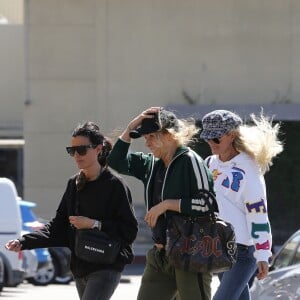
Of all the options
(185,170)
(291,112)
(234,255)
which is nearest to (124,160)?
(185,170)

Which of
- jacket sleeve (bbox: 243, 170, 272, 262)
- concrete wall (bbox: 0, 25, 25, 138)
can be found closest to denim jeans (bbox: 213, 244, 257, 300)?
jacket sleeve (bbox: 243, 170, 272, 262)

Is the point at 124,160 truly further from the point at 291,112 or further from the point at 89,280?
the point at 291,112

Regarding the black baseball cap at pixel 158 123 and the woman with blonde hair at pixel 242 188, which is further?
the woman with blonde hair at pixel 242 188

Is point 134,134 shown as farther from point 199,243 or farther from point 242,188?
point 242,188

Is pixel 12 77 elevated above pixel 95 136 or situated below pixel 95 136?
below

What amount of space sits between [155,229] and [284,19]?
850 inches

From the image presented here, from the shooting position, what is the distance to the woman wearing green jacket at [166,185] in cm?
621

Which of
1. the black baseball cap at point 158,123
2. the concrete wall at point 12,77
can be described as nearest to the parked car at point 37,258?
the black baseball cap at point 158,123

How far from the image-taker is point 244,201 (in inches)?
276

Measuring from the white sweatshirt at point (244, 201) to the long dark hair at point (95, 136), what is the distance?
81cm

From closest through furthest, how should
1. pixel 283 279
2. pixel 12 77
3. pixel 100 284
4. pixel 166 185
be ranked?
pixel 166 185, pixel 100 284, pixel 283 279, pixel 12 77

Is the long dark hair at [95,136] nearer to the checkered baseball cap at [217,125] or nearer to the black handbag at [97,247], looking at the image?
the black handbag at [97,247]

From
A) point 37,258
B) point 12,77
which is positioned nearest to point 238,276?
point 37,258

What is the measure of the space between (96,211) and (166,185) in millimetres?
521
